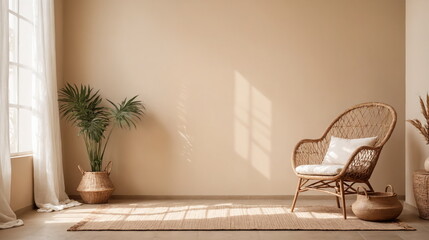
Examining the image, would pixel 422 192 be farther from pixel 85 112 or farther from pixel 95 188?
pixel 85 112

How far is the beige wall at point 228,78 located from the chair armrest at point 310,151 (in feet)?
0.99

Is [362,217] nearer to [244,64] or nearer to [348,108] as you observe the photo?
[348,108]

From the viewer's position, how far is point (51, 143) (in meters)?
4.68

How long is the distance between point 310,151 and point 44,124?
2649mm

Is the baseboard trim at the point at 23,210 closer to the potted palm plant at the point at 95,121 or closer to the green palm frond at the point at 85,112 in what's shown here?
the potted palm plant at the point at 95,121

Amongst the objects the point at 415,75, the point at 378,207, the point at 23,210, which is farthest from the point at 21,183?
the point at 415,75

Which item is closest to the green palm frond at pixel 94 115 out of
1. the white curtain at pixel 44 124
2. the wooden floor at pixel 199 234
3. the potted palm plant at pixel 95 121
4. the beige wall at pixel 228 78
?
the potted palm plant at pixel 95 121

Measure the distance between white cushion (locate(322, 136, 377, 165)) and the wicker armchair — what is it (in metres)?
0.11

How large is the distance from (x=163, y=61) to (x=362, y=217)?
267cm

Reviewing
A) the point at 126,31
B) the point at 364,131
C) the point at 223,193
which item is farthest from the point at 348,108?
the point at 126,31

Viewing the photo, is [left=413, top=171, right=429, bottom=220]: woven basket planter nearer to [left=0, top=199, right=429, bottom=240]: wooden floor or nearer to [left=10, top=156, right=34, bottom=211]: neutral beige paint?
[left=0, top=199, right=429, bottom=240]: wooden floor

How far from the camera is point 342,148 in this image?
4.57m

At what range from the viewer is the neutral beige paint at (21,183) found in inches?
168

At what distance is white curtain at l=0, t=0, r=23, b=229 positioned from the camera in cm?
381
